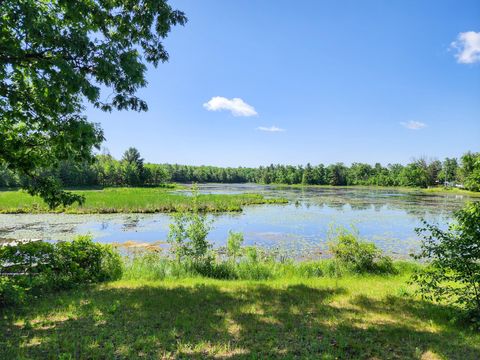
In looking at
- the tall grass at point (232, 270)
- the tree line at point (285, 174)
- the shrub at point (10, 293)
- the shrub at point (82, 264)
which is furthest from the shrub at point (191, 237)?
the tree line at point (285, 174)

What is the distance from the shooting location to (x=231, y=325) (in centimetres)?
556

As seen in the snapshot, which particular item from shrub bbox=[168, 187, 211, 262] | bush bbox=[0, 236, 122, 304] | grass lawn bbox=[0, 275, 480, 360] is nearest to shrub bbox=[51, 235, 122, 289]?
bush bbox=[0, 236, 122, 304]

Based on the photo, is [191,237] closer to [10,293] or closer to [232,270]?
[232,270]

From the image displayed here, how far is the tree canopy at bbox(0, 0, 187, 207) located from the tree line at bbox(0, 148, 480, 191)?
49.9 m

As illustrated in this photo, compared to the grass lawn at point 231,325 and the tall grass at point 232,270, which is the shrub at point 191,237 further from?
the grass lawn at point 231,325

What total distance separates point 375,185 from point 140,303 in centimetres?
12224

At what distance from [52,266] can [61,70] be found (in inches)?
209

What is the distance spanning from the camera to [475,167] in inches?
233

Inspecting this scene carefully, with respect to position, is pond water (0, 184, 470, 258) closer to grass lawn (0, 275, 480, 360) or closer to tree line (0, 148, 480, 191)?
grass lawn (0, 275, 480, 360)

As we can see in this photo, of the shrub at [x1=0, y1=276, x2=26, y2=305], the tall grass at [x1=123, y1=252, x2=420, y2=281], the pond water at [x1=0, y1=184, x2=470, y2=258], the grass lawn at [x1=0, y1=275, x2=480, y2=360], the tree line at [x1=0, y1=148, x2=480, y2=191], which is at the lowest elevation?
the pond water at [x1=0, y1=184, x2=470, y2=258]

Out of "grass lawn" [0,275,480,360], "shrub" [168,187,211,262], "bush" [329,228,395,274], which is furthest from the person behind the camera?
"bush" [329,228,395,274]

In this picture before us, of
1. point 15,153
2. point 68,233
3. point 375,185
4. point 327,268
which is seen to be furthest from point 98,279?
point 375,185

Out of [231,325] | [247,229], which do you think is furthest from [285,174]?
[231,325]

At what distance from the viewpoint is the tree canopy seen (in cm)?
519
